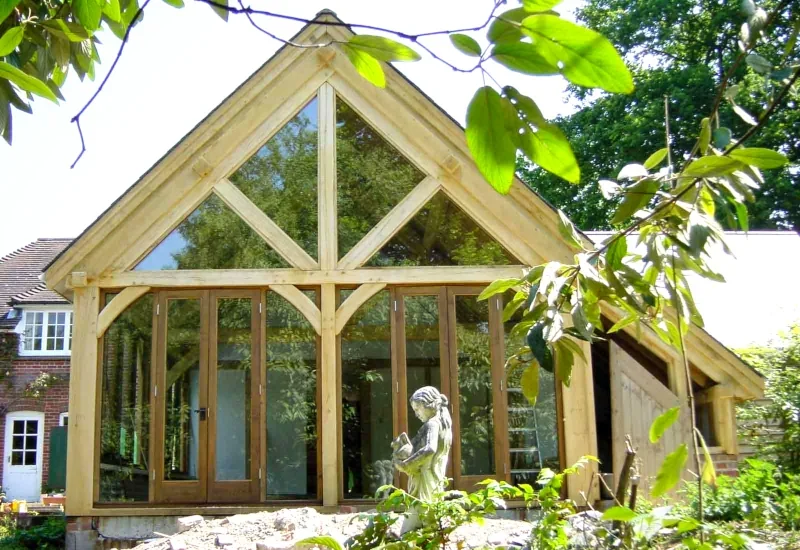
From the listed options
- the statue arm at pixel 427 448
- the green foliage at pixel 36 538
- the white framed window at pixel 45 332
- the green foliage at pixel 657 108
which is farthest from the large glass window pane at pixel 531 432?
the white framed window at pixel 45 332

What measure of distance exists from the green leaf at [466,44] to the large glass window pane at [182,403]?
32.5 feet

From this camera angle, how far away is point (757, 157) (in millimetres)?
1299

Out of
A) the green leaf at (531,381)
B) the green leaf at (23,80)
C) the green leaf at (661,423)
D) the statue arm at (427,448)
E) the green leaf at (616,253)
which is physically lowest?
the statue arm at (427,448)

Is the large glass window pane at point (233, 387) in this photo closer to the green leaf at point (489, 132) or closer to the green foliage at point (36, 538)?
the green foliage at point (36, 538)

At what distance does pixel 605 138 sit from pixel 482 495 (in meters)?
22.0

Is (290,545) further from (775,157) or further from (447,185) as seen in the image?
(775,157)

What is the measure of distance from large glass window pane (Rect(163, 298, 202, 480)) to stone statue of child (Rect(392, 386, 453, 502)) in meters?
3.69

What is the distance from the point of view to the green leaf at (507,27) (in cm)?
103

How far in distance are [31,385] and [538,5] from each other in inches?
962

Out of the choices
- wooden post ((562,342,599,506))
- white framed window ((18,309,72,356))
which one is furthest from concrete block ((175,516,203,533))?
white framed window ((18,309,72,356))

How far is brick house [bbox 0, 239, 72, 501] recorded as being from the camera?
23328 millimetres

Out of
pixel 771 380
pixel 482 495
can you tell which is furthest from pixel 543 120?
pixel 771 380

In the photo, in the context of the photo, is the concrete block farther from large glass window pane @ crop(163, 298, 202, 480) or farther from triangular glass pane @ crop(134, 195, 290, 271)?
triangular glass pane @ crop(134, 195, 290, 271)

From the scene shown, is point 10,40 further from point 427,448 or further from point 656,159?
point 427,448
